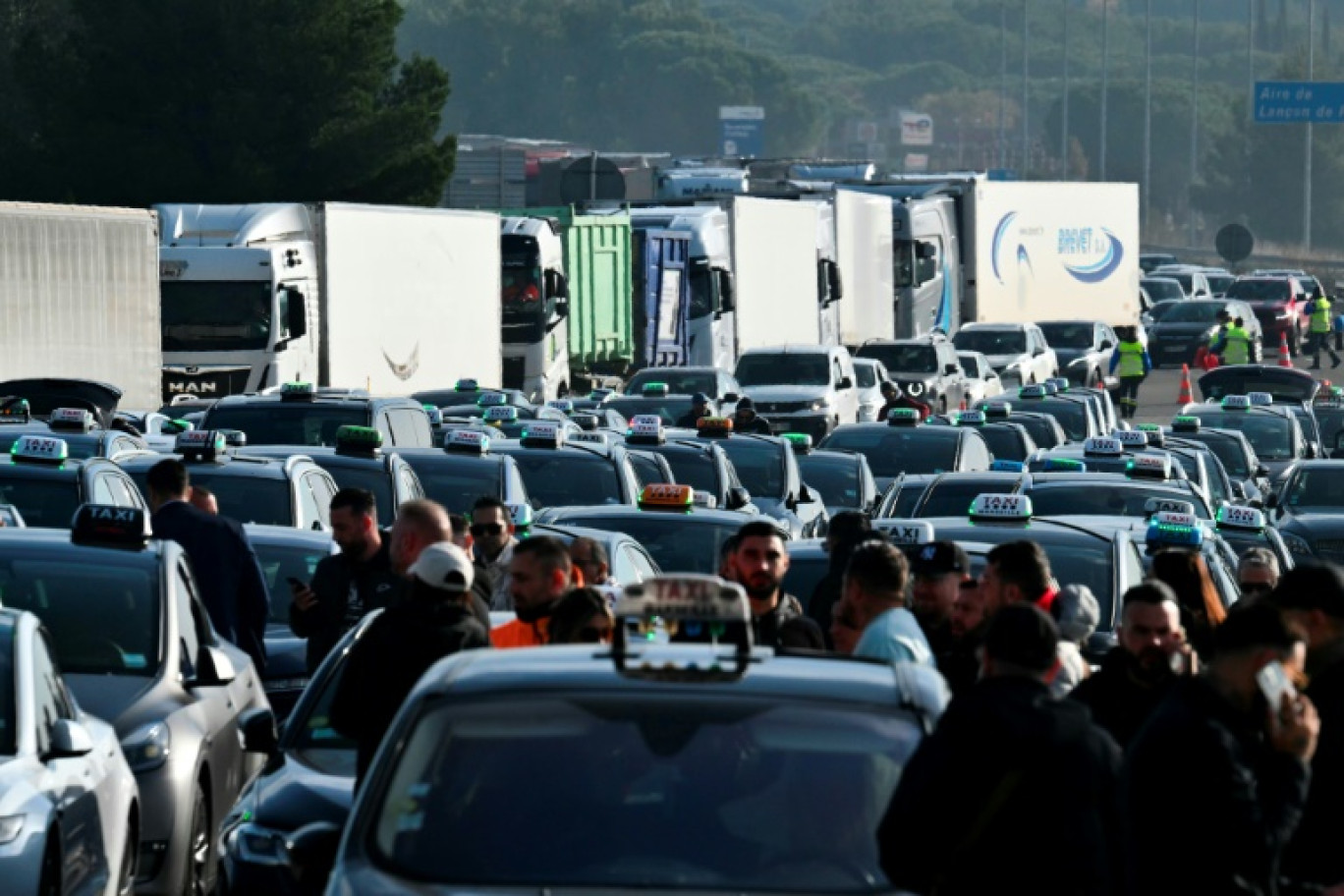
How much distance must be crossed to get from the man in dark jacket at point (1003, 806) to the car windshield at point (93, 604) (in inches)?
199

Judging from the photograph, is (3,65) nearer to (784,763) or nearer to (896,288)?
(896,288)

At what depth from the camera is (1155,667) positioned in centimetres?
762

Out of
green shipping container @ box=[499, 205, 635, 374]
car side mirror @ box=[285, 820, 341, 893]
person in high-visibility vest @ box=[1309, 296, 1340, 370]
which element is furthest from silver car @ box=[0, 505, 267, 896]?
person in high-visibility vest @ box=[1309, 296, 1340, 370]

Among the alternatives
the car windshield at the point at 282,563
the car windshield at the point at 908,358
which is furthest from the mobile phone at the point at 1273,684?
the car windshield at the point at 908,358

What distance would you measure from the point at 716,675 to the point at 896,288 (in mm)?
47319

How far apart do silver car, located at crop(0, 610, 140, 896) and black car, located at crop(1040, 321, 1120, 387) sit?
4246 cm

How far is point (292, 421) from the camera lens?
2147 centimetres

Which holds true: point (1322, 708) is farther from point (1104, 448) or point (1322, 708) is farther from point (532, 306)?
point (532, 306)

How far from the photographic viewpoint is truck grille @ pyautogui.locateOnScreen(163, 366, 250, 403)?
3425 centimetres

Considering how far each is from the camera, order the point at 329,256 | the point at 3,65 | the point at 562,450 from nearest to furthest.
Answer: the point at 562,450
the point at 329,256
the point at 3,65

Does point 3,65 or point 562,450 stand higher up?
point 3,65

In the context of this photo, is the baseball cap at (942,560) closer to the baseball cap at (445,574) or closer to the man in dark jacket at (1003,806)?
the baseball cap at (445,574)

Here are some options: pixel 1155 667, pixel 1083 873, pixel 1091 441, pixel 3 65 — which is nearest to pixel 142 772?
pixel 1155 667

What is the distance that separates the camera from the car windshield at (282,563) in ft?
46.9
